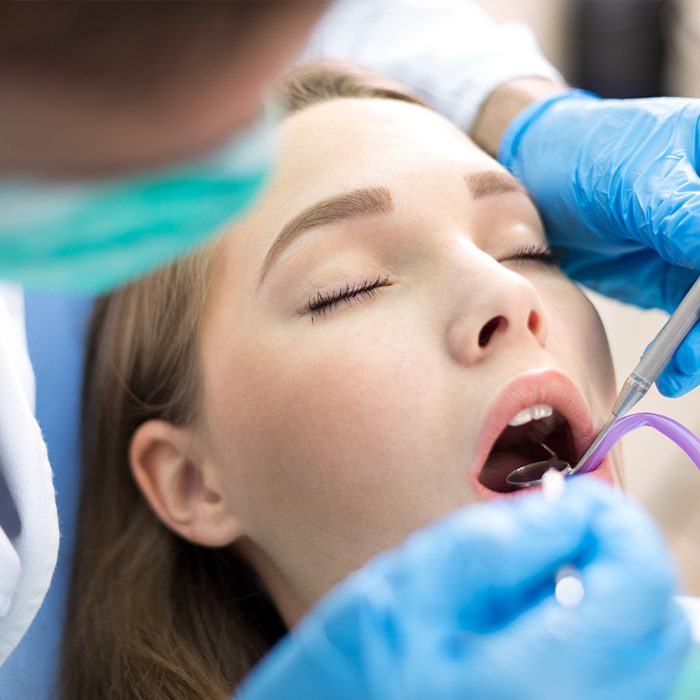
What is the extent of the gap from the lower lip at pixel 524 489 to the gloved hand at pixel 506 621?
28 centimetres

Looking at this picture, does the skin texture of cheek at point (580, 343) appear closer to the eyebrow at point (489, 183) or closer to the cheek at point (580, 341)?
the cheek at point (580, 341)

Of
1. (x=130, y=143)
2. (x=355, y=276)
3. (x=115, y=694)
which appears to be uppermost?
(x=130, y=143)

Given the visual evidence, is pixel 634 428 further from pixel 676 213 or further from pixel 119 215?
pixel 119 215

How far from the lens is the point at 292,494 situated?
1.12 metres

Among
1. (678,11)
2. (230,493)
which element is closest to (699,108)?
(230,493)

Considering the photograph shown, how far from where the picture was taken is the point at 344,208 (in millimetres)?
1142

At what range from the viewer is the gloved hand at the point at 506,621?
645 millimetres

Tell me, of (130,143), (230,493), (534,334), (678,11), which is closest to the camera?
(130,143)

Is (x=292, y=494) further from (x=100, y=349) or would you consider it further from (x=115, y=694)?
(x=100, y=349)

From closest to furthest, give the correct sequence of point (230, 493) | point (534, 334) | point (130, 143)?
point (130, 143) → point (534, 334) → point (230, 493)

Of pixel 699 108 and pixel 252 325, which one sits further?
pixel 699 108

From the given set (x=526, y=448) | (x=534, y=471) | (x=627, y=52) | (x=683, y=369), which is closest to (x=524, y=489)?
(x=534, y=471)

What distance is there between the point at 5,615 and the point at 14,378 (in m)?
0.28

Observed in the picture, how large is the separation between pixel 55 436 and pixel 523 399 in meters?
0.81
